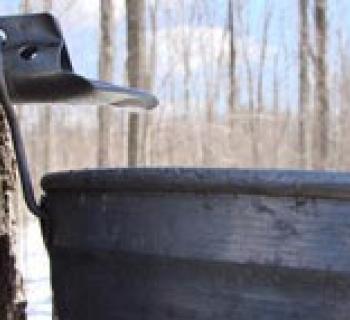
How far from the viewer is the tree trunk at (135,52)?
7.55m

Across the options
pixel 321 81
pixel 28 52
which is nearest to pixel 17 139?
pixel 28 52

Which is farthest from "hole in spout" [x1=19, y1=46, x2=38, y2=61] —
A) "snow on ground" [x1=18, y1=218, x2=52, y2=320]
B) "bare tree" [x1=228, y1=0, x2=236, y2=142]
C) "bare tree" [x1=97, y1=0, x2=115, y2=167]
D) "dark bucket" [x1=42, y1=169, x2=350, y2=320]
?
"bare tree" [x1=228, y1=0, x2=236, y2=142]

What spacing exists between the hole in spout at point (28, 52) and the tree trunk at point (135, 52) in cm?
662

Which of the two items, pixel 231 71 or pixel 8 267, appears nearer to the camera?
pixel 8 267

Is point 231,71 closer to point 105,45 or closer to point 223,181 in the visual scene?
point 105,45

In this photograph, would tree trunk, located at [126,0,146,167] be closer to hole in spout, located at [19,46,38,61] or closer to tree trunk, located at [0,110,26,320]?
tree trunk, located at [0,110,26,320]

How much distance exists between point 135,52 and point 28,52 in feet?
22.4

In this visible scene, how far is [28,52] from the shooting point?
88 centimetres

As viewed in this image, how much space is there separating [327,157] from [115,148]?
8729mm

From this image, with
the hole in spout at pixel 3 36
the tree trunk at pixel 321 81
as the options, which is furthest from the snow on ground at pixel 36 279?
the tree trunk at pixel 321 81

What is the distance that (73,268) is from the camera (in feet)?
2.83

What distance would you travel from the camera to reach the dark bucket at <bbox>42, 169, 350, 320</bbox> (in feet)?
2.20

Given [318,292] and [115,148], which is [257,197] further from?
[115,148]

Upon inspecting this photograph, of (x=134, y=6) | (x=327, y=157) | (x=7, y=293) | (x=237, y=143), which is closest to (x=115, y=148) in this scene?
(x=237, y=143)
